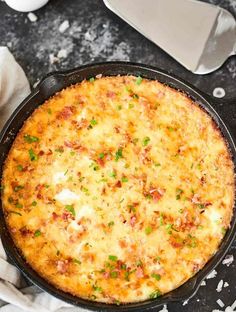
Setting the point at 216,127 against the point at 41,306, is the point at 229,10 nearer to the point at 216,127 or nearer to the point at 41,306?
the point at 216,127

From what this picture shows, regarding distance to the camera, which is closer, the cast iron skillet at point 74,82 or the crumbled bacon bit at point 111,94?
the cast iron skillet at point 74,82

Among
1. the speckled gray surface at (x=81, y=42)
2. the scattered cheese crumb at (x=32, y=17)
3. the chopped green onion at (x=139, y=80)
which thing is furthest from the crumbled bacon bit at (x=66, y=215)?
the scattered cheese crumb at (x=32, y=17)

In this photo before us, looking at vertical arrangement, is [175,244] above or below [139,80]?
below

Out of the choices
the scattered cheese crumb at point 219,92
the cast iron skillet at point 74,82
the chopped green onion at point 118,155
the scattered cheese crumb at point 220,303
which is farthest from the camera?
the scattered cheese crumb at point 219,92

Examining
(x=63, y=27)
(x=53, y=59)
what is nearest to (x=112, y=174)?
(x=53, y=59)

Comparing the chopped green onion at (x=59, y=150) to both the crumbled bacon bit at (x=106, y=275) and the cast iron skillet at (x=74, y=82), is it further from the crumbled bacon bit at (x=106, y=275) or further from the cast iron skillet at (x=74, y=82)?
the crumbled bacon bit at (x=106, y=275)

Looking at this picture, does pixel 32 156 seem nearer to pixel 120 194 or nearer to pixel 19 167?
pixel 19 167

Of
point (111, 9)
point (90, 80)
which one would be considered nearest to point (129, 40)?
point (111, 9)

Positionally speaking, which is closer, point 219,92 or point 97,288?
point 97,288
